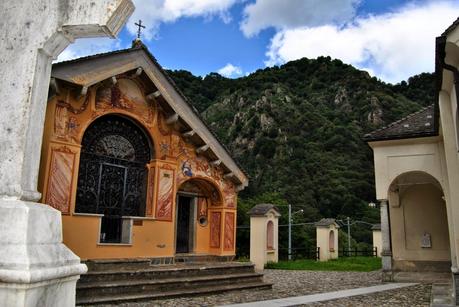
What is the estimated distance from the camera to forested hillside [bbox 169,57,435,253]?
4447 cm

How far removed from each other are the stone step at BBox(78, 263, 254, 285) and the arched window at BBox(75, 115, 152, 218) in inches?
88.0

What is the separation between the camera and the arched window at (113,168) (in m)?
11.7

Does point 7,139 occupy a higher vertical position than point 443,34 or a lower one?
lower

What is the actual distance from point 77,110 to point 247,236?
1811 centimetres

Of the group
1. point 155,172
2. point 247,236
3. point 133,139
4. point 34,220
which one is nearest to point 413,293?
point 155,172

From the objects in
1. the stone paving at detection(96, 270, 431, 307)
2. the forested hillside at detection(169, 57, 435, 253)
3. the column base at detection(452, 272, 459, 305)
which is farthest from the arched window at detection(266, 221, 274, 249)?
the column base at detection(452, 272, 459, 305)

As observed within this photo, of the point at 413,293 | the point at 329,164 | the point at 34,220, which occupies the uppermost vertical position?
the point at 329,164

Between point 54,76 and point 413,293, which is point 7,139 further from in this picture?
point 413,293

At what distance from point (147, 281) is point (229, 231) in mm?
5498

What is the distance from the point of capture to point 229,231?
15.5 m

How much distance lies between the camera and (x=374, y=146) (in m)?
16.9

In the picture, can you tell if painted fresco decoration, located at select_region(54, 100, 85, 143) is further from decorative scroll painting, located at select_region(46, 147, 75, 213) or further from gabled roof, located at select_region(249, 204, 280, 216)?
gabled roof, located at select_region(249, 204, 280, 216)

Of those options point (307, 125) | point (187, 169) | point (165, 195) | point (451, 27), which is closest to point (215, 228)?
point (187, 169)

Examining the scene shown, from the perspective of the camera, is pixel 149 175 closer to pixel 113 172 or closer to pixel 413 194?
pixel 113 172
